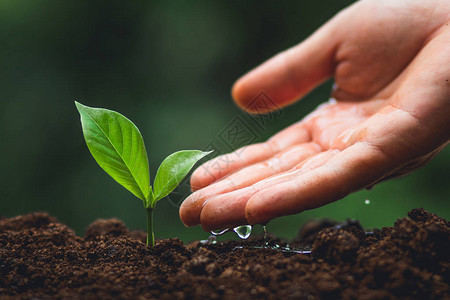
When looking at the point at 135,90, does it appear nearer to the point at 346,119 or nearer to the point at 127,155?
the point at 346,119

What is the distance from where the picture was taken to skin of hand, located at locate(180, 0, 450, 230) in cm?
114

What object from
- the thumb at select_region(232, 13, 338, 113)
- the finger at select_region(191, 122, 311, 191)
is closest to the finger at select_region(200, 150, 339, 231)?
the finger at select_region(191, 122, 311, 191)

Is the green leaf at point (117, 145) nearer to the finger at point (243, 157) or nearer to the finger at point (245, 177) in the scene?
the finger at point (245, 177)

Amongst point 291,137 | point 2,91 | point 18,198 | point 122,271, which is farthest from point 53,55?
point 122,271

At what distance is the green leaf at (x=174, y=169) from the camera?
116 centimetres

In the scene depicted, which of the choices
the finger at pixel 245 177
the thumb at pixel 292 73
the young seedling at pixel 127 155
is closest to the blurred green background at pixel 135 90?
the thumb at pixel 292 73

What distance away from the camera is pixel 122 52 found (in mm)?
3154

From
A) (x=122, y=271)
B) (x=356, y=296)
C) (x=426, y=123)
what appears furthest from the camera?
(x=426, y=123)

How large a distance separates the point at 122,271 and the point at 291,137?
40.4 inches

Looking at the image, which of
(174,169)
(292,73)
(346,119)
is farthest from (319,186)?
(292,73)

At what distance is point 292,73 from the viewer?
1.97 meters

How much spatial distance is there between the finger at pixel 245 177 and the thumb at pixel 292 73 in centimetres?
49

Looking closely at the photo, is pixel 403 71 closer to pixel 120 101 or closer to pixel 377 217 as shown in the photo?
pixel 377 217

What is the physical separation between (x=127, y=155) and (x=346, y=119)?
1026 millimetres
